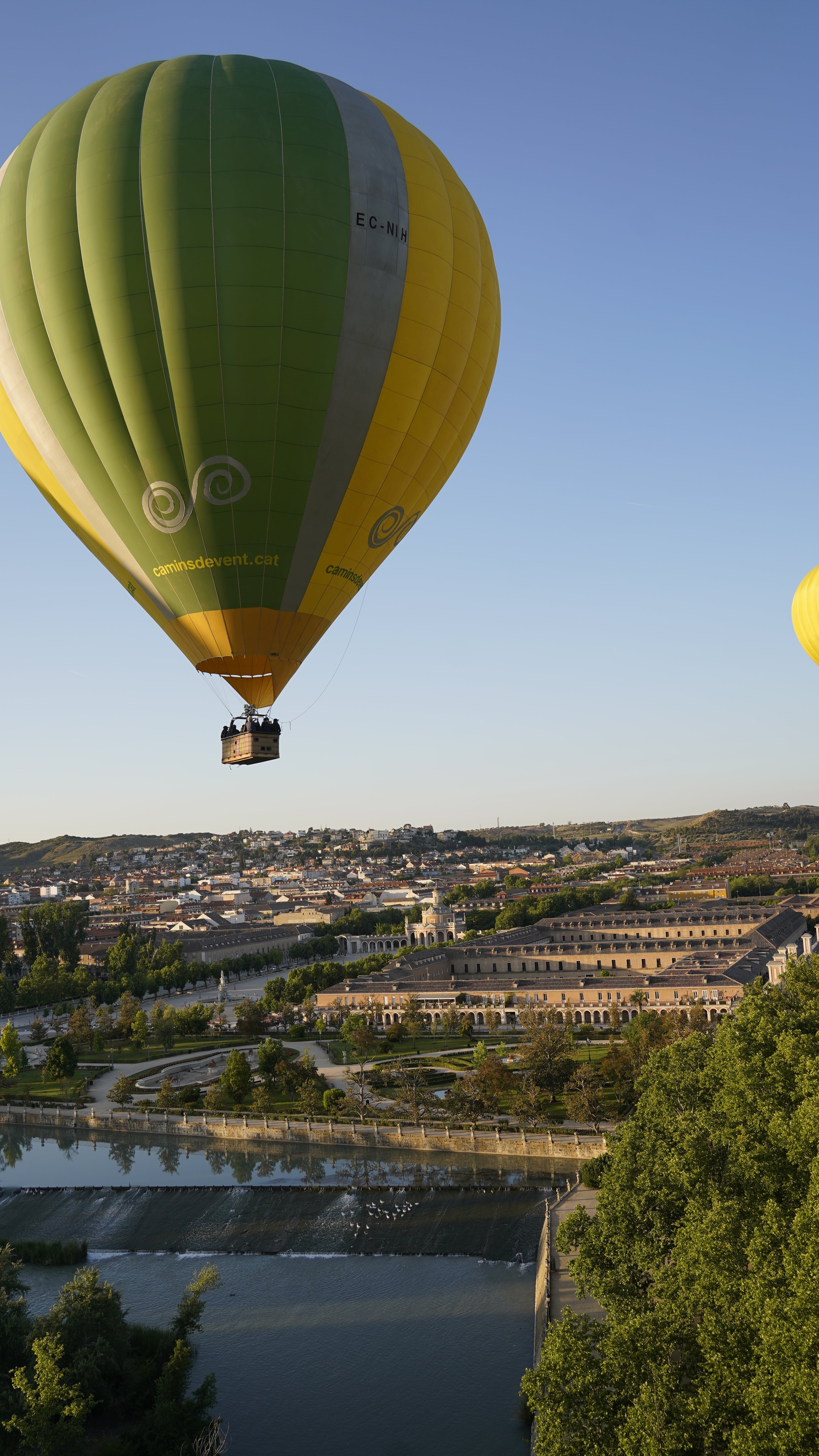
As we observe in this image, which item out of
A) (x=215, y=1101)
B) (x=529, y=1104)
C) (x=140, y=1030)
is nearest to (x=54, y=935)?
(x=140, y=1030)

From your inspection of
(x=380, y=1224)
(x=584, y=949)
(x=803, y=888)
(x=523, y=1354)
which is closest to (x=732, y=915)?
(x=584, y=949)

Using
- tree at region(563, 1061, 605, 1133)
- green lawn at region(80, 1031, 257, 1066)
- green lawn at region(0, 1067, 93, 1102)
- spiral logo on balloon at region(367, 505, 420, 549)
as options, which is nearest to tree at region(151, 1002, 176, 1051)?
green lawn at region(80, 1031, 257, 1066)

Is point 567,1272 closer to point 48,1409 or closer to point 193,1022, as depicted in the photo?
point 48,1409

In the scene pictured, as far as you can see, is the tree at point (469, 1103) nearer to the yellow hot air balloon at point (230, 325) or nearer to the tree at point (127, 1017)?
the tree at point (127, 1017)

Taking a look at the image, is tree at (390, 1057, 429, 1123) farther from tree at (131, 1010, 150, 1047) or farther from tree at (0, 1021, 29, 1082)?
tree at (0, 1021, 29, 1082)

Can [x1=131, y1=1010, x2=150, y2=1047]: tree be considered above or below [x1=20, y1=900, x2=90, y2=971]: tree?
below

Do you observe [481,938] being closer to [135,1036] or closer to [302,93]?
[135,1036]
